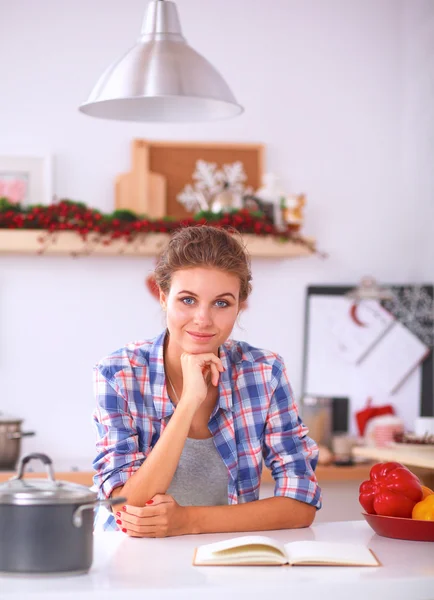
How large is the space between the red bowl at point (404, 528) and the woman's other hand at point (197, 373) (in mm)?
458

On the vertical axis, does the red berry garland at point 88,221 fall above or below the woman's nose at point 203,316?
above

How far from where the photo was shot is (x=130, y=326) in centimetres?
427

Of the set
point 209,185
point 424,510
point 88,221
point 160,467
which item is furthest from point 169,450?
point 209,185

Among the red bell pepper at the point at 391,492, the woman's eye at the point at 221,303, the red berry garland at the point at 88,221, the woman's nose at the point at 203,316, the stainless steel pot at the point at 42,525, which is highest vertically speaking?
the red berry garland at the point at 88,221

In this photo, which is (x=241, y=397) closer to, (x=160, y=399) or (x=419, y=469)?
(x=160, y=399)

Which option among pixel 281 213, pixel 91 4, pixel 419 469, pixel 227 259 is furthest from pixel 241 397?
pixel 91 4

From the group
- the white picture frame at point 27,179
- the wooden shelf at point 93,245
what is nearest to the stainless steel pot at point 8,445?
the wooden shelf at point 93,245

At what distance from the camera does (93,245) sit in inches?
158

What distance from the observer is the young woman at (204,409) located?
1.93m

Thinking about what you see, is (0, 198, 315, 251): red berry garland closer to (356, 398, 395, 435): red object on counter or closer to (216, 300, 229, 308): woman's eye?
(356, 398, 395, 435): red object on counter

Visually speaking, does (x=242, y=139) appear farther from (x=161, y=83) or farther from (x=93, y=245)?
(x=161, y=83)

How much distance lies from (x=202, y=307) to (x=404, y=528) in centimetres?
65

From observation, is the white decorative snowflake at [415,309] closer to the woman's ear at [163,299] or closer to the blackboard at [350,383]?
the blackboard at [350,383]

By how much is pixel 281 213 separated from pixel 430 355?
1.03 m
